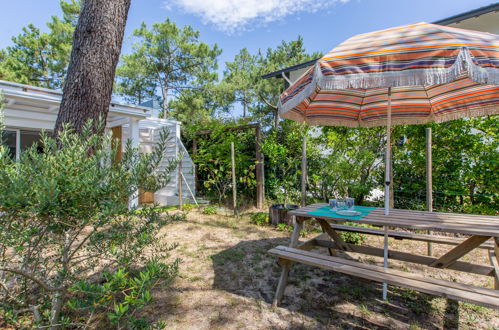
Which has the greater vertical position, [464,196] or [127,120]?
[127,120]

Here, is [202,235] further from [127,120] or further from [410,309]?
[127,120]

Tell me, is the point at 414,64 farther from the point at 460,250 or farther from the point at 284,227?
the point at 284,227

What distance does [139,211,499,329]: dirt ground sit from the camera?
1909mm

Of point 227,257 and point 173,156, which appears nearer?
point 227,257

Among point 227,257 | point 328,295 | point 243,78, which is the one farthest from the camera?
point 243,78

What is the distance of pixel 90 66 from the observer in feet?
6.36

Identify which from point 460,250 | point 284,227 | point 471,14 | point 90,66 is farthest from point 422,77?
point 471,14

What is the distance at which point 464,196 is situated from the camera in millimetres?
4191

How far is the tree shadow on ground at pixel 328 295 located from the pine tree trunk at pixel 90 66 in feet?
6.60

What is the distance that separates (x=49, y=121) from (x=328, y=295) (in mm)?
7226

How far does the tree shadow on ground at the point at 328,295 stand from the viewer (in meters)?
1.94

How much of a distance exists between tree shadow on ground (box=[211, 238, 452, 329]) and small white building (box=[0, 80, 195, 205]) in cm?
231

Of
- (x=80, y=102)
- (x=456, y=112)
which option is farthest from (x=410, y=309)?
(x=80, y=102)

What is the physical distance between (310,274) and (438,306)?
44.9 inches
